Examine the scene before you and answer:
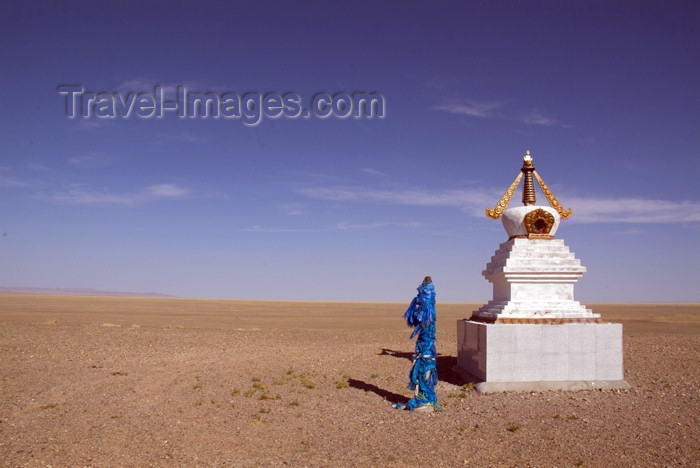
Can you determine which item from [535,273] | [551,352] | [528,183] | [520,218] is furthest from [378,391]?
[528,183]

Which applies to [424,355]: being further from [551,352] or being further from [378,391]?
[551,352]

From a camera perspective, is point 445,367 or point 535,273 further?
point 445,367

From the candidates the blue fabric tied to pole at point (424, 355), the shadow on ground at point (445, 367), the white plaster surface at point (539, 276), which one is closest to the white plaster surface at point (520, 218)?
the white plaster surface at point (539, 276)

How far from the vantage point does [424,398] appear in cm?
1121

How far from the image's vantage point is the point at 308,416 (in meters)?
10.9

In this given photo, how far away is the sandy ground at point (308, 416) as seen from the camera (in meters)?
8.40

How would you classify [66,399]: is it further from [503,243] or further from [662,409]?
[662,409]

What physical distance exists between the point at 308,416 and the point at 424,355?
2.63 meters

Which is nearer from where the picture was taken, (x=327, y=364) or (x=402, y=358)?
(x=327, y=364)

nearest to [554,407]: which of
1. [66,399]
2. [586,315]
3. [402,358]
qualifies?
[586,315]

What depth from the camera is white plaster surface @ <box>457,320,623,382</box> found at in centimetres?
1286

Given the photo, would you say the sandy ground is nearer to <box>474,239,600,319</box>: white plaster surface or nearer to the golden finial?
<box>474,239,600,319</box>: white plaster surface

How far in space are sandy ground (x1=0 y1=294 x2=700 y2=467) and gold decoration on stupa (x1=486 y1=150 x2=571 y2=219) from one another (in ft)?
15.4

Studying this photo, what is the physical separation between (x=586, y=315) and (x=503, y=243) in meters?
2.91
